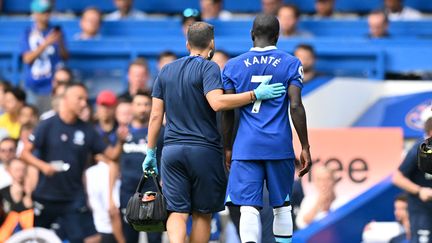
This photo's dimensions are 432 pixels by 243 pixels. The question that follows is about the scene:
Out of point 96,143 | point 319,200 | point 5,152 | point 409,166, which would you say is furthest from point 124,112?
point 409,166

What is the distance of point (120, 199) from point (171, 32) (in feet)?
15.4

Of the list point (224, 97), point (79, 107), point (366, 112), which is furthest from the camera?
point (366, 112)

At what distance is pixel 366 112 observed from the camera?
14.1 m

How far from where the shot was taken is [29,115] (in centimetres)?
1434

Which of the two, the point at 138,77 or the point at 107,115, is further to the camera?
the point at 138,77

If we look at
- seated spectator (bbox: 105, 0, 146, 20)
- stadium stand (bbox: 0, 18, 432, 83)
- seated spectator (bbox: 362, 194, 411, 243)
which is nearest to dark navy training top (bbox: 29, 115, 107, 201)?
stadium stand (bbox: 0, 18, 432, 83)

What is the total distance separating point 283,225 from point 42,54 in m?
7.30

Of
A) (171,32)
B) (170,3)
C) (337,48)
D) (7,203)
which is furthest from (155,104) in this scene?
(170,3)

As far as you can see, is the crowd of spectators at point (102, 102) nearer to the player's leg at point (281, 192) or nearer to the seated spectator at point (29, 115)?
the seated spectator at point (29, 115)

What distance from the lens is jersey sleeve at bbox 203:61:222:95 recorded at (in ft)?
29.5

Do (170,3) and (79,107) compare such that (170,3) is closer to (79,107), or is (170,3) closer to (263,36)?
(79,107)

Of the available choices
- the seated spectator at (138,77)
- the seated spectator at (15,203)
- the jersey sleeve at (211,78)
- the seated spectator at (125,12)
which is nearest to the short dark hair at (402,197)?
the jersey sleeve at (211,78)

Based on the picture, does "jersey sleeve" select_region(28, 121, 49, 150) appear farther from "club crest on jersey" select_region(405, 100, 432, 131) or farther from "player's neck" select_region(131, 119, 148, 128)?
"club crest on jersey" select_region(405, 100, 432, 131)

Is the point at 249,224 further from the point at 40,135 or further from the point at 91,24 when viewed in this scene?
the point at 91,24
